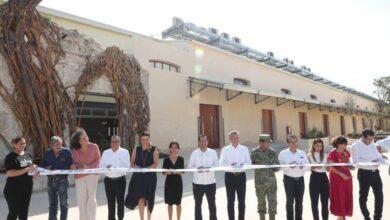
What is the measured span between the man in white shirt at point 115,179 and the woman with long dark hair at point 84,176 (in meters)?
0.18

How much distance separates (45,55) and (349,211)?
8109 millimetres

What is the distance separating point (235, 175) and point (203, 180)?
515 millimetres

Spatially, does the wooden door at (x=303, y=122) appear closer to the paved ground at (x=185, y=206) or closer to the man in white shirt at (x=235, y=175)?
the paved ground at (x=185, y=206)

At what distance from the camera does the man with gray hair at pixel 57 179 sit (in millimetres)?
4832

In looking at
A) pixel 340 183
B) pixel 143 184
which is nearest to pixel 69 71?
pixel 143 184

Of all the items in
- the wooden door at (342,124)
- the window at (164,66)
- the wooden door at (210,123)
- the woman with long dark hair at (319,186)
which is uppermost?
the window at (164,66)

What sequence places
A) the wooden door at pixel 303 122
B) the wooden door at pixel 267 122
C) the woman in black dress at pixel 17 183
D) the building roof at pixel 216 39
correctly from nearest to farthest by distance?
1. the woman in black dress at pixel 17 183
2. the building roof at pixel 216 39
3. the wooden door at pixel 267 122
4. the wooden door at pixel 303 122

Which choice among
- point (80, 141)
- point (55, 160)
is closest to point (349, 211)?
point (80, 141)

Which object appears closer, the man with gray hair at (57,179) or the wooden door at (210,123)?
the man with gray hair at (57,179)

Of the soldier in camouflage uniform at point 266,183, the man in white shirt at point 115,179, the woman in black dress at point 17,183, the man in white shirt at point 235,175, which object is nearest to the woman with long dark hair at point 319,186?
the soldier in camouflage uniform at point 266,183

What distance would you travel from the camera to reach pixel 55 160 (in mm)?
4922

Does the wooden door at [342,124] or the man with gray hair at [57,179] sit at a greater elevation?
the wooden door at [342,124]

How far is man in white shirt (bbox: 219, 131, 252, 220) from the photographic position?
499 cm

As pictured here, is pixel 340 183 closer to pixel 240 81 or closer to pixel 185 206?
pixel 185 206
